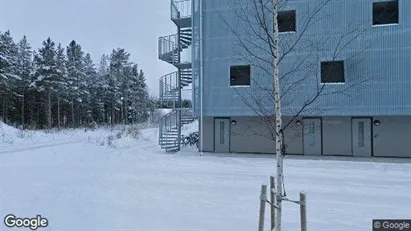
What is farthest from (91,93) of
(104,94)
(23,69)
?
(23,69)

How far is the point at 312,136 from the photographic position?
21547mm

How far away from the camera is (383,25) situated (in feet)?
64.3

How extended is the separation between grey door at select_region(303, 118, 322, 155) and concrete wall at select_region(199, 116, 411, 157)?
229 mm

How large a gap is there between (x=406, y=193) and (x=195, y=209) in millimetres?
6200

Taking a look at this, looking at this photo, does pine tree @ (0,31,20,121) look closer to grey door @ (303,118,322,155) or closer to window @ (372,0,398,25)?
grey door @ (303,118,322,155)

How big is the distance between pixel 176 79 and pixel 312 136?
936 cm

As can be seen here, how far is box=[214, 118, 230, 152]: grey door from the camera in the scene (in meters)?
23.1

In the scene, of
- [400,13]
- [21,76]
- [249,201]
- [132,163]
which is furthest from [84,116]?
[249,201]

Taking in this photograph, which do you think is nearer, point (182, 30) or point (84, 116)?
point (182, 30)

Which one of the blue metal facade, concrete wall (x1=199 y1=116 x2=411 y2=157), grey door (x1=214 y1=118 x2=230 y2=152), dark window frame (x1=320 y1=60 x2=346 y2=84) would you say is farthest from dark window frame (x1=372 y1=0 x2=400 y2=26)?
grey door (x1=214 y1=118 x2=230 y2=152)

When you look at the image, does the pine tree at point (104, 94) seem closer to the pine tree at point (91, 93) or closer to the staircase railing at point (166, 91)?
the pine tree at point (91, 93)

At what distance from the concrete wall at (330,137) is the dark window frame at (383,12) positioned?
5.15m

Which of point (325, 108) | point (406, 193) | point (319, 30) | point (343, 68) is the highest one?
point (319, 30)

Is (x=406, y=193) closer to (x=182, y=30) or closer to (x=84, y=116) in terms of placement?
(x=182, y=30)
